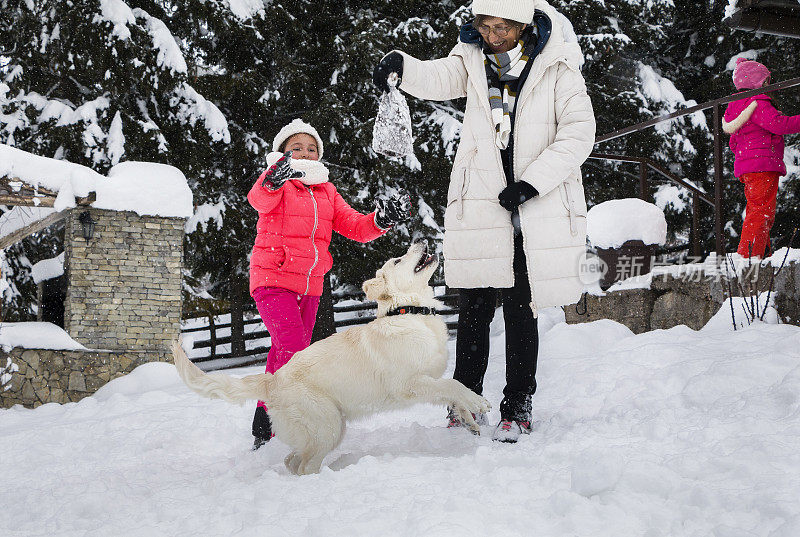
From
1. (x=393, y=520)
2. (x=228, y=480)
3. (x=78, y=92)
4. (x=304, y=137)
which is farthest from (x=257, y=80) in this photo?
(x=393, y=520)

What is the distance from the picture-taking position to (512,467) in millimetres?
2432

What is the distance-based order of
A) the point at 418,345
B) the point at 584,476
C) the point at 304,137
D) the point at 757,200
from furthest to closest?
Result: the point at 757,200
the point at 304,137
the point at 418,345
the point at 584,476

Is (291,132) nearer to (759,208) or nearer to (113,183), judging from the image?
(759,208)

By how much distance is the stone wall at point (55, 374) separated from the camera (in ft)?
26.0

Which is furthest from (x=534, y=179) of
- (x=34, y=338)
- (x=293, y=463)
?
(x=34, y=338)

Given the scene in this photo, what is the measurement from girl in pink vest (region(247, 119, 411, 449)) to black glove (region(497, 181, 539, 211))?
→ 825 mm

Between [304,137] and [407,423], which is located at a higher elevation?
[304,137]

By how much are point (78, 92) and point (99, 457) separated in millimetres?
8382

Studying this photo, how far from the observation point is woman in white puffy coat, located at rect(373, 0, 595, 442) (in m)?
3.03

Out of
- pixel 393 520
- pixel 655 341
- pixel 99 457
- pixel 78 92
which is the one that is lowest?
pixel 99 457

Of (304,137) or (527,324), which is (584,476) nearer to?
(527,324)

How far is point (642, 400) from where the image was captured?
3383 millimetres

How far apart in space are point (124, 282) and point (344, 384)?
21.7 ft

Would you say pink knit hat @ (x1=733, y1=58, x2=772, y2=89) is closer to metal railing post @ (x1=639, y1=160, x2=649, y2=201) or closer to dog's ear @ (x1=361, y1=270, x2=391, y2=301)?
metal railing post @ (x1=639, y1=160, x2=649, y2=201)
